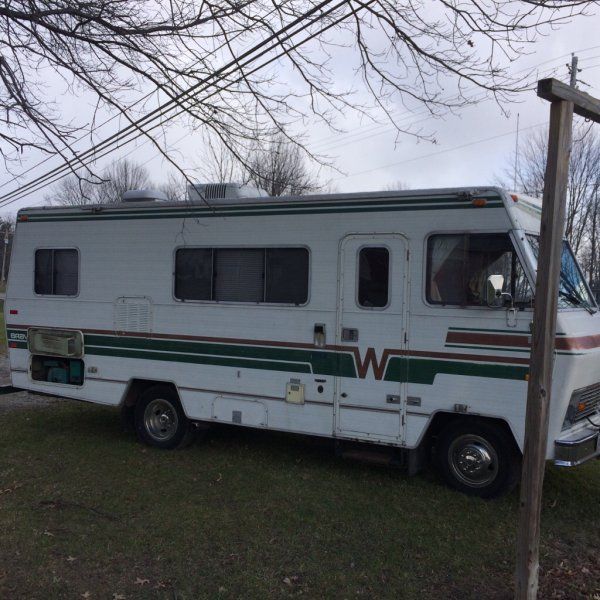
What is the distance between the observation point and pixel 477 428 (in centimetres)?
560

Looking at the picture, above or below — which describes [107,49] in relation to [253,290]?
above

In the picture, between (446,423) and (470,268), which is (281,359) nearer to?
(446,423)

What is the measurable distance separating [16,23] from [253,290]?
319 centimetres

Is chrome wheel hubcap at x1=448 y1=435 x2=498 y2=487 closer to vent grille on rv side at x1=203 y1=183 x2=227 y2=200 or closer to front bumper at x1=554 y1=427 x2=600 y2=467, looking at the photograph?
front bumper at x1=554 y1=427 x2=600 y2=467

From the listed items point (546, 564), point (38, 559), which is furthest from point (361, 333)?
point (38, 559)

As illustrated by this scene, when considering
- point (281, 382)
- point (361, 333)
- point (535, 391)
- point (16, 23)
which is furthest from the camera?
point (281, 382)

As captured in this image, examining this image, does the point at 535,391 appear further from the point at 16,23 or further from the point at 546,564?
the point at 16,23

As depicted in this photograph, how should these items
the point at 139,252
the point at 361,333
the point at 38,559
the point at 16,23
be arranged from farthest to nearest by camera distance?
the point at 139,252 < the point at 361,333 < the point at 16,23 < the point at 38,559

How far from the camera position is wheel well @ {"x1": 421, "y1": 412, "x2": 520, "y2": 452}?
18.0ft

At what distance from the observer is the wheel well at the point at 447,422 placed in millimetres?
5494

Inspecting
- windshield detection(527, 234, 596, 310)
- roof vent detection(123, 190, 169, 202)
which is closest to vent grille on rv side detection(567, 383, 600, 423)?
windshield detection(527, 234, 596, 310)

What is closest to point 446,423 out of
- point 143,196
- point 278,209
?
point 278,209

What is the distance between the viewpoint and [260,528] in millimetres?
4938

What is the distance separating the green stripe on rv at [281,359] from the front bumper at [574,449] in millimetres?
622
